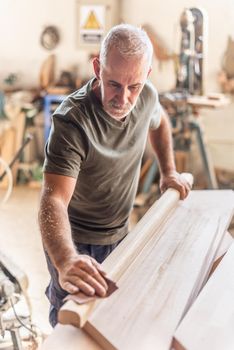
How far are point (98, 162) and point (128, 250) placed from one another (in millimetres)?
379

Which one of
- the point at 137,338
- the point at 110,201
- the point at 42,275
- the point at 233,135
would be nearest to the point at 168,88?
the point at 233,135

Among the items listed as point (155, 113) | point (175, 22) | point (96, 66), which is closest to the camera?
point (96, 66)

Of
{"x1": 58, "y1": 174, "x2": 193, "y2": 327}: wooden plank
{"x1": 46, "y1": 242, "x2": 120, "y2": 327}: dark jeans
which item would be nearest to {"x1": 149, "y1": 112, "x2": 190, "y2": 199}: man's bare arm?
{"x1": 58, "y1": 174, "x2": 193, "y2": 327}: wooden plank

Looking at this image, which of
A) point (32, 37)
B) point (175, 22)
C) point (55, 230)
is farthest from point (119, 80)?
point (32, 37)

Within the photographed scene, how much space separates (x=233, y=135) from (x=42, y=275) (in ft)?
7.03

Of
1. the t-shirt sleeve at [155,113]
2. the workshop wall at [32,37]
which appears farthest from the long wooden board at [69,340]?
the workshop wall at [32,37]

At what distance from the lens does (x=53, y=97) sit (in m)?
4.34

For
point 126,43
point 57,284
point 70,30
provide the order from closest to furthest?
1. point 126,43
2. point 57,284
3. point 70,30

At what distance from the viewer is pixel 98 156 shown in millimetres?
1517

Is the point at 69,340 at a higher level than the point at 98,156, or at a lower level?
lower

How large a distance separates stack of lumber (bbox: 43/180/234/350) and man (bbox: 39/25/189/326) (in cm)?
7

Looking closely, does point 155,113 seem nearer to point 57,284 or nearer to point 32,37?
point 57,284

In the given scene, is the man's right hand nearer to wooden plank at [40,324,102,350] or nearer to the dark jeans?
wooden plank at [40,324,102,350]

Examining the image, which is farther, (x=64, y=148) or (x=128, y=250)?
(x=64, y=148)
